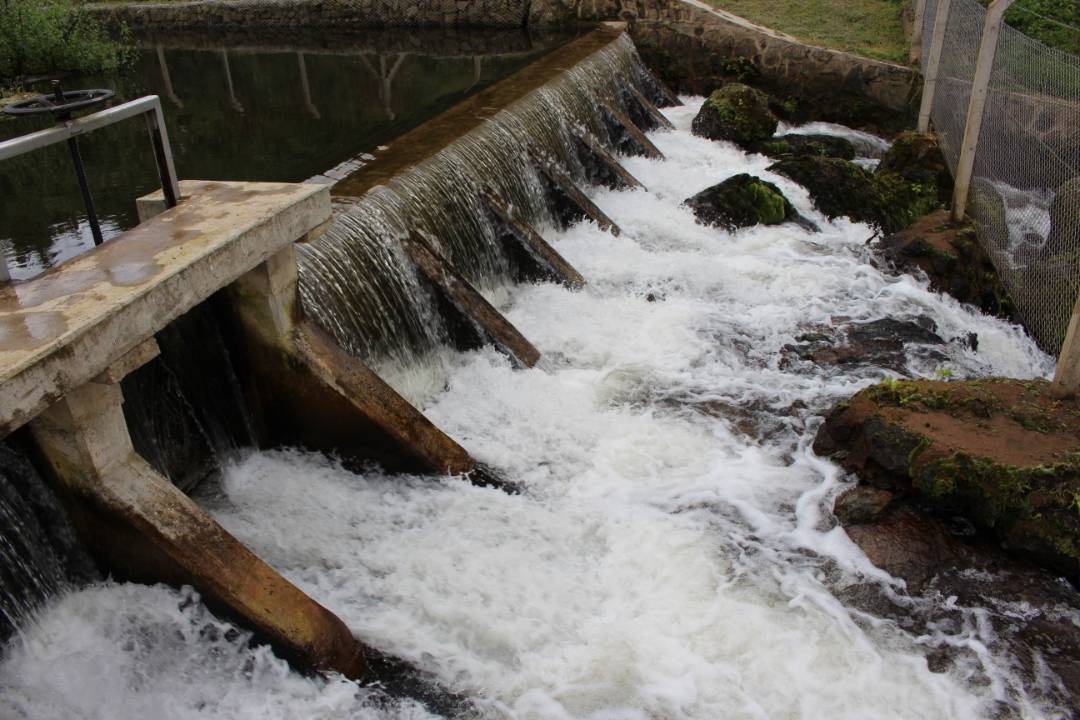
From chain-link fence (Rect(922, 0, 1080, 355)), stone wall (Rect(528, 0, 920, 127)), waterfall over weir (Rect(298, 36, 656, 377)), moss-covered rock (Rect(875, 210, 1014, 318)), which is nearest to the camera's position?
waterfall over weir (Rect(298, 36, 656, 377))

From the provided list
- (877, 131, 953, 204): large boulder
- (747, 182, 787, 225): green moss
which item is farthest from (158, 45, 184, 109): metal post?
(877, 131, 953, 204): large boulder

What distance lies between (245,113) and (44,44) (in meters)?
6.03

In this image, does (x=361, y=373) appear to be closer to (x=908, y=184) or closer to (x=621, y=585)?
(x=621, y=585)

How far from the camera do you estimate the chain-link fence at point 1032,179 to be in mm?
8242

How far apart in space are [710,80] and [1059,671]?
14.2 m

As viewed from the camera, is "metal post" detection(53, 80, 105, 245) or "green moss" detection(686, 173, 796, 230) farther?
"green moss" detection(686, 173, 796, 230)

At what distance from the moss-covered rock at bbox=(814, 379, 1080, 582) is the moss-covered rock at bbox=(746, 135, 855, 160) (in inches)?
303

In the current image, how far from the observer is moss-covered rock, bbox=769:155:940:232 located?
11359mm

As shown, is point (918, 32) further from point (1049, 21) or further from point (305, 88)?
point (305, 88)

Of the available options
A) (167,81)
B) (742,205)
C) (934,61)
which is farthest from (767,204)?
(167,81)

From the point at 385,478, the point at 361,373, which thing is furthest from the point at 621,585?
the point at 361,373

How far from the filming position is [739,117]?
1423 cm

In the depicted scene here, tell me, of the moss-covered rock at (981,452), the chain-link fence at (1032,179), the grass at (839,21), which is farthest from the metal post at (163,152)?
the grass at (839,21)

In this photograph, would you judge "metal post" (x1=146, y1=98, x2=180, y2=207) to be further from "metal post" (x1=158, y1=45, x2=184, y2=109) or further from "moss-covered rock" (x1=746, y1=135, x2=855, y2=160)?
"metal post" (x1=158, y1=45, x2=184, y2=109)
